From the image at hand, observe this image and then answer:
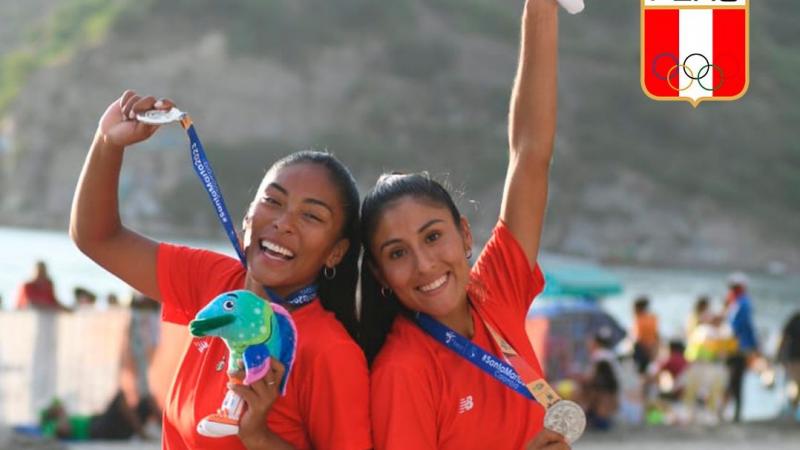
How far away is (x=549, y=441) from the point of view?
9.49 feet

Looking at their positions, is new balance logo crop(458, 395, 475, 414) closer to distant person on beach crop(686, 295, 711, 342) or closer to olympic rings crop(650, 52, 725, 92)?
olympic rings crop(650, 52, 725, 92)

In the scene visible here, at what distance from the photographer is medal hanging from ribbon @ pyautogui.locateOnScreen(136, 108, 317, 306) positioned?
10.1 feet

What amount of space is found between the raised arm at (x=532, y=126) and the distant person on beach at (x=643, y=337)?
33.1 ft

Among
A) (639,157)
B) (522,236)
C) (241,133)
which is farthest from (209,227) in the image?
(522,236)

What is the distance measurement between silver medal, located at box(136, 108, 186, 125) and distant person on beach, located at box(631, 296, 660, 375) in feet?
34.8

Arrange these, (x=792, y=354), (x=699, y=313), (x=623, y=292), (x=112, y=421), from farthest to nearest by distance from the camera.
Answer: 1. (x=623, y=292)
2. (x=699, y=313)
3. (x=792, y=354)
4. (x=112, y=421)

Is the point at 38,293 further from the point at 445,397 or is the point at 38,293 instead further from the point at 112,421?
the point at 445,397

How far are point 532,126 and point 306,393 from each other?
941mm

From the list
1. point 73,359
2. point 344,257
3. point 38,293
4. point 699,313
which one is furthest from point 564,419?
point 699,313

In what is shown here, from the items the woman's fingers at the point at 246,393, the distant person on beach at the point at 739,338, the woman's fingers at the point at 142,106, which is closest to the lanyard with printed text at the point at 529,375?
the woman's fingers at the point at 246,393

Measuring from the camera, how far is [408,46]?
77750mm

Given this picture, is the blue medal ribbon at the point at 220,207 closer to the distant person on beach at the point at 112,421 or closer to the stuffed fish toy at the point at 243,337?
the stuffed fish toy at the point at 243,337

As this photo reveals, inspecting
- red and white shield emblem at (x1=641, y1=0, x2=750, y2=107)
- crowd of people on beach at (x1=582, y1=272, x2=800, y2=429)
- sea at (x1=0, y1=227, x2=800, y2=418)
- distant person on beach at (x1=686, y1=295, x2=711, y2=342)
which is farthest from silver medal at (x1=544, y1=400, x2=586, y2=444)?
distant person on beach at (x1=686, y1=295, x2=711, y2=342)

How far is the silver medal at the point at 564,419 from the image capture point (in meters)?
2.87
